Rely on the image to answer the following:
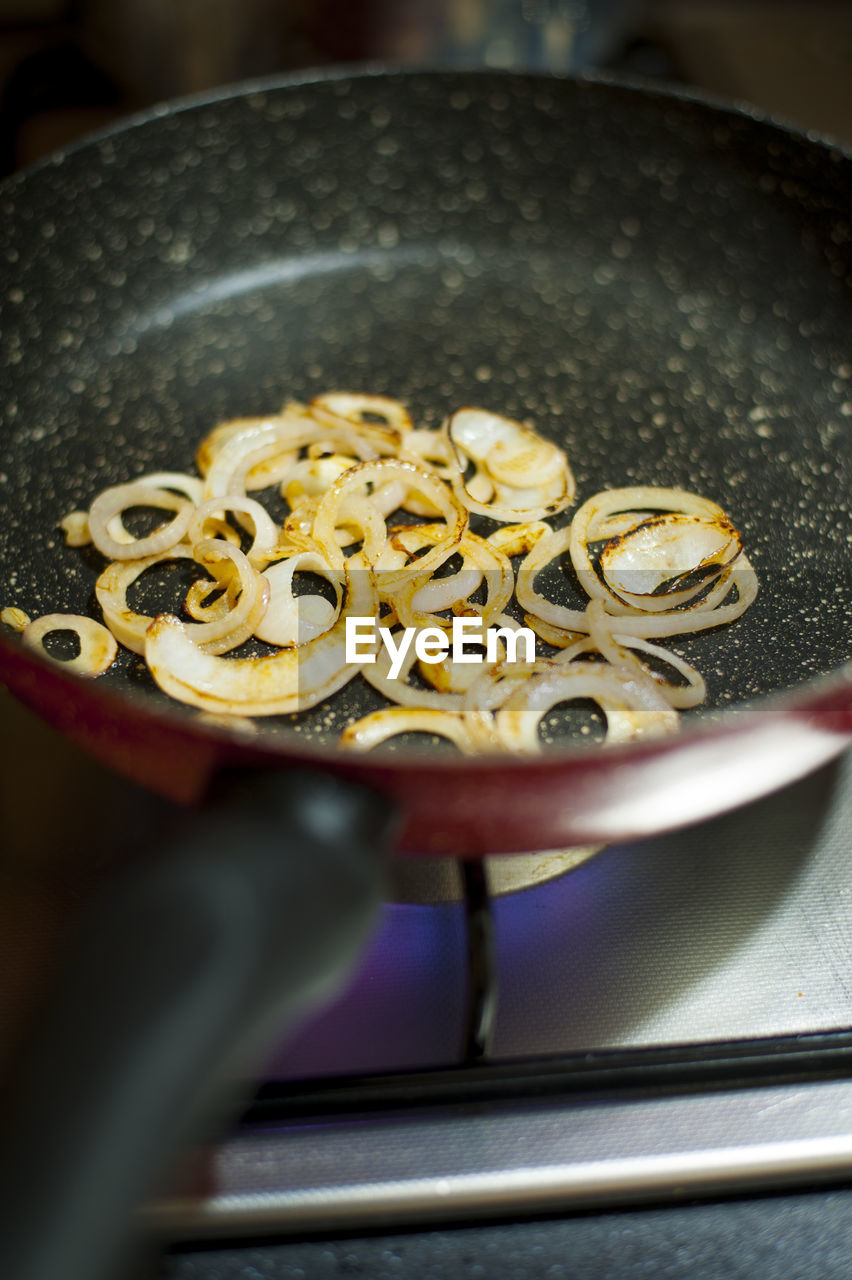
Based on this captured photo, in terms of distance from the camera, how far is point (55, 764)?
74 cm

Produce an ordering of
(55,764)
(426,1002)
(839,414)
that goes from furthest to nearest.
Answer: (839,414) < (55,764) < (426,1002)

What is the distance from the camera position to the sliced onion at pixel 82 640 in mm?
710

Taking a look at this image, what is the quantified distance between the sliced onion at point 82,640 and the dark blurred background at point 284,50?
813mm

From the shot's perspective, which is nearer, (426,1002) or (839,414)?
(426,1002)

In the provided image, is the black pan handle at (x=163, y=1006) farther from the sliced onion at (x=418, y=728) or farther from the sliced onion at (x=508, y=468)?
the sliced onion at (x=508, y=468)

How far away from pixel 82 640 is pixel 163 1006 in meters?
0.42

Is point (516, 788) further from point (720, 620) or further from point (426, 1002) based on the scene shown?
point (720, 620)

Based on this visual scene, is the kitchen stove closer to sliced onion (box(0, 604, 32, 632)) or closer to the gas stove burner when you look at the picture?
the gas stove burner

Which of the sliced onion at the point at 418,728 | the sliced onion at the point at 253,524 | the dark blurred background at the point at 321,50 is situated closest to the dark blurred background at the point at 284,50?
the dark blurred background at the point at 321,50

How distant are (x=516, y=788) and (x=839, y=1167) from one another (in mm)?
302

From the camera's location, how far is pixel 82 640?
0.72 m

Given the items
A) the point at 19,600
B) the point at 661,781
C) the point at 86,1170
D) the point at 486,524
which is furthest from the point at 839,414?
the point at 86,1170

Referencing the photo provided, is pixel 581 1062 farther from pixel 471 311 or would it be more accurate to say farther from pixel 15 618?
pixel 471 311

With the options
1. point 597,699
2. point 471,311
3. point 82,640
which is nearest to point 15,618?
point 82,640
